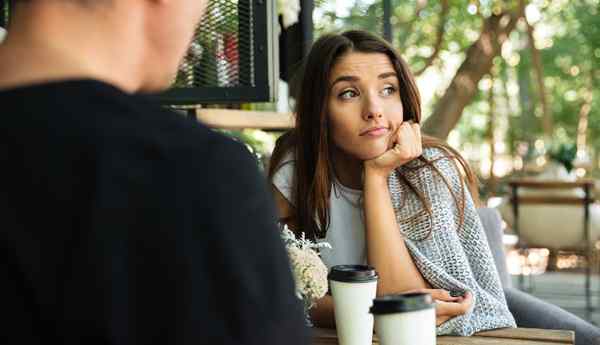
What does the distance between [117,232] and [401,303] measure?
52 centimetres

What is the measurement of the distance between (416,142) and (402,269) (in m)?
0.31

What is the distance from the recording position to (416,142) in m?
1.80

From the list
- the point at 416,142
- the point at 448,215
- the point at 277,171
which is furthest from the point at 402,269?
the point at 277,171

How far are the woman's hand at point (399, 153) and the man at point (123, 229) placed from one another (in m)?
1.17

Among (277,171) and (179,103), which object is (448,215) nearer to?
(277,171)

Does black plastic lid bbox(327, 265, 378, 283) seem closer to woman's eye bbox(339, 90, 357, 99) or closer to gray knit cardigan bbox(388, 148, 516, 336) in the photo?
gray knit cardigan bbox(388, 148, 516, 336)

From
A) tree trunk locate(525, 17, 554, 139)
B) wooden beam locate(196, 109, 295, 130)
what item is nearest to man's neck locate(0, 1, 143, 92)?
wooden beam locate(196, 109, 295, 130)

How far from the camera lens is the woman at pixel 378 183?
1697 millimetres

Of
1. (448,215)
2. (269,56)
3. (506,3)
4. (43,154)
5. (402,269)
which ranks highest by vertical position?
(506,3)

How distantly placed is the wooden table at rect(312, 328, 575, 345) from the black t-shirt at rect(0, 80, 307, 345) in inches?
38.5

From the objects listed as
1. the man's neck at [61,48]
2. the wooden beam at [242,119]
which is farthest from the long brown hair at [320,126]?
the man's neck at [61,48]

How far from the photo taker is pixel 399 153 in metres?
1.77

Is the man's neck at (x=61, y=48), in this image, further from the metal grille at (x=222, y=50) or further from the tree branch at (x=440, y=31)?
the tree branch at (x=440, y=31)

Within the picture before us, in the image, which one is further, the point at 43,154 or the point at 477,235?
the point at 477,235
